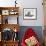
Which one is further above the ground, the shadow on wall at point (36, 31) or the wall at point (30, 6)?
the wall at point (30, 6)

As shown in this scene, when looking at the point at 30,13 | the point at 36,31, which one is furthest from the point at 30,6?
the point at 36,31

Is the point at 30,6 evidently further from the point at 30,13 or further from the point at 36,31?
the point at 36,31

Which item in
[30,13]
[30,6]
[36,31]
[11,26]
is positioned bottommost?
[36,31]

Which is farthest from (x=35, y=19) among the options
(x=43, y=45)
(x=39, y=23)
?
(x=43, y=45)

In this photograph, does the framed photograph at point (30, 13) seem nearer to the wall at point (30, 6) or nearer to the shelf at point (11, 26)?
the wall at point (30, 6)

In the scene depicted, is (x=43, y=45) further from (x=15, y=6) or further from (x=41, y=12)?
(x=15, y=6)

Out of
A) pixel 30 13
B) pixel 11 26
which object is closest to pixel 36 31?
pixel 30 13

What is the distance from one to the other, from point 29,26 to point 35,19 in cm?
36

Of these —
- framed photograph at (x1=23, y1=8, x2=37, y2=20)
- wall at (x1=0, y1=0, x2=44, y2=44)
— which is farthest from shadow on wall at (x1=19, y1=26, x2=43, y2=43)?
framed photograph at (x1=23, y1=8, x2=37, y2=20)

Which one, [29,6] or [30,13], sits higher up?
[29,6]

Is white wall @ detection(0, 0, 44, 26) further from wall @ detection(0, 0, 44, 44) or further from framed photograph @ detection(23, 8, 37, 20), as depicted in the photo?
framed photograph @ detection(23, 8, 37, 20)

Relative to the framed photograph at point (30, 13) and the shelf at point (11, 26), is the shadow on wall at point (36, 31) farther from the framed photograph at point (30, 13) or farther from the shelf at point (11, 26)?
the framed photograph at point (30, 13)

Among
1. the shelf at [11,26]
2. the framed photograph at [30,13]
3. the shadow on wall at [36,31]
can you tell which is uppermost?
the framed photograph at [30,13]

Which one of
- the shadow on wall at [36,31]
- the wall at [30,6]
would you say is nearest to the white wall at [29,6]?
the wall at [30,6]
